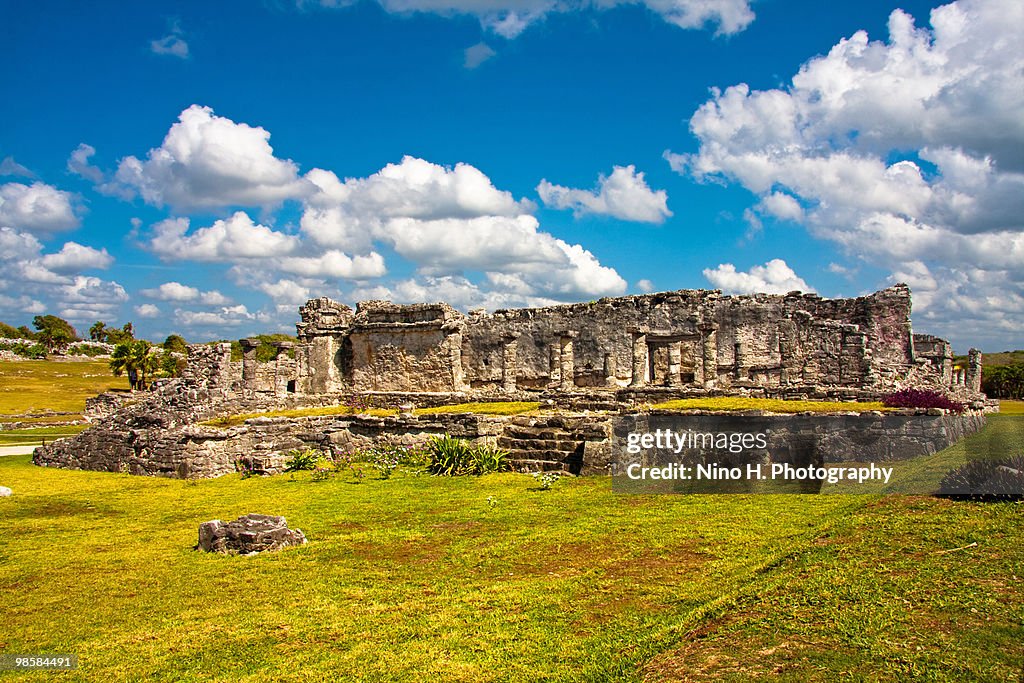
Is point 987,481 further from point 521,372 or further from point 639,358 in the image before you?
point 521,372

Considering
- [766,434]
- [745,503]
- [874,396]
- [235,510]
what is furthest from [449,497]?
[874,396]

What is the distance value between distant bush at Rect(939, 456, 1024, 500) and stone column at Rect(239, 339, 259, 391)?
24.4 metres

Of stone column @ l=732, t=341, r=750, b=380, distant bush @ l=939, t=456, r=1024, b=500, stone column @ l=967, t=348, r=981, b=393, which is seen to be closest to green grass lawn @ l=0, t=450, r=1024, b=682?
distant bush @ l=939, t=456, r=1024, b=500

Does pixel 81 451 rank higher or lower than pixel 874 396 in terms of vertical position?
lower

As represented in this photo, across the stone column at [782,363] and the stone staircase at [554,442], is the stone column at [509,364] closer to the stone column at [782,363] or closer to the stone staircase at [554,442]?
the stone column at [782,363]

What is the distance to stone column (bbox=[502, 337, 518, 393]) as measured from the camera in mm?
30734

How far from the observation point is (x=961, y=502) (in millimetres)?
7887

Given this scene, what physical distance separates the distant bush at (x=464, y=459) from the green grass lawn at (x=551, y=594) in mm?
3729

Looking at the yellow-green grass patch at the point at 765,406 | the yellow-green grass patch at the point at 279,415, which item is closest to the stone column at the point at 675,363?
Result: the yellow-green grass patch at the point at 765,406

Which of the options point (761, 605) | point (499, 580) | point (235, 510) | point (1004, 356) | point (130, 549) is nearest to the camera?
point (761, 605)

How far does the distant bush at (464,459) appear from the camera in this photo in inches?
552

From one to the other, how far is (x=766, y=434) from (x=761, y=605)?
7.33 metres

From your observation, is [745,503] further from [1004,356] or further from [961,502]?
[1004,356]

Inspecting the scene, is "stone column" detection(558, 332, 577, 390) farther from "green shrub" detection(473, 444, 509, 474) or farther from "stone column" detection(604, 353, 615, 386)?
"green shrub" detection(473, 444, 509, 474)
